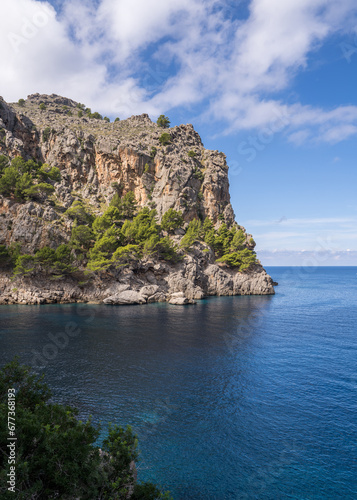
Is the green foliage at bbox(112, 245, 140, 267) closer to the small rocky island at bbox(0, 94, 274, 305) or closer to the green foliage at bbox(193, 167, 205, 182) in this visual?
the small rocky island at bbox(0, 94, 274, 305)

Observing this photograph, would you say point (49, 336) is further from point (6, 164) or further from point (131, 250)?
point (6, 164)

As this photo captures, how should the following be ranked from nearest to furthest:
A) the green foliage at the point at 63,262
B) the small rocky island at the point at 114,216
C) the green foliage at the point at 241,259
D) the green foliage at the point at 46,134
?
the green foliage at the point at 63,262
the small rocky island at the point at 114,216
the green foliage at the point at 241,259
the green foliage at the point at 46,134

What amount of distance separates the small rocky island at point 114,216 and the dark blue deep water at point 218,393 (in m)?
22.9

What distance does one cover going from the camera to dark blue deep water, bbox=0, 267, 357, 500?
612 inches

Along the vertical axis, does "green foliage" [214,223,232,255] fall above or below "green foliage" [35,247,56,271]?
above

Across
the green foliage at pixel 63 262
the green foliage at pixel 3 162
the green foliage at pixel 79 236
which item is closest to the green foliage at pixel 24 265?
the green foliage at pixel 63 262

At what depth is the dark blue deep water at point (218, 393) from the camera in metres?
15.6

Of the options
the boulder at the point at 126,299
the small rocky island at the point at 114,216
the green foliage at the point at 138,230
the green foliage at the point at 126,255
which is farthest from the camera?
the green foliage at the point at 138,230

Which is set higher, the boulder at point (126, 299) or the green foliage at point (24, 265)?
the green foliage at point (24, 265)

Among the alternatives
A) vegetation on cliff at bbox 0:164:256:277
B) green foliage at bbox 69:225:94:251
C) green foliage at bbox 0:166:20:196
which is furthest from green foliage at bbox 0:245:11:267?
green foliage at bbox 0:166:20:196

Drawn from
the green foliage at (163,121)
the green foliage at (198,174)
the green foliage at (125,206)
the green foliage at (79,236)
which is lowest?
the green foliage at (79,236)

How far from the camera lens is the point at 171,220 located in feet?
325

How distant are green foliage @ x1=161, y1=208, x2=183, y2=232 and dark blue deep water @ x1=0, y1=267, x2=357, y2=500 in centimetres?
4808

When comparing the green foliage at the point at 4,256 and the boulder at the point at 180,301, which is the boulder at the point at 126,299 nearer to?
the boulder at the point at 180,301
